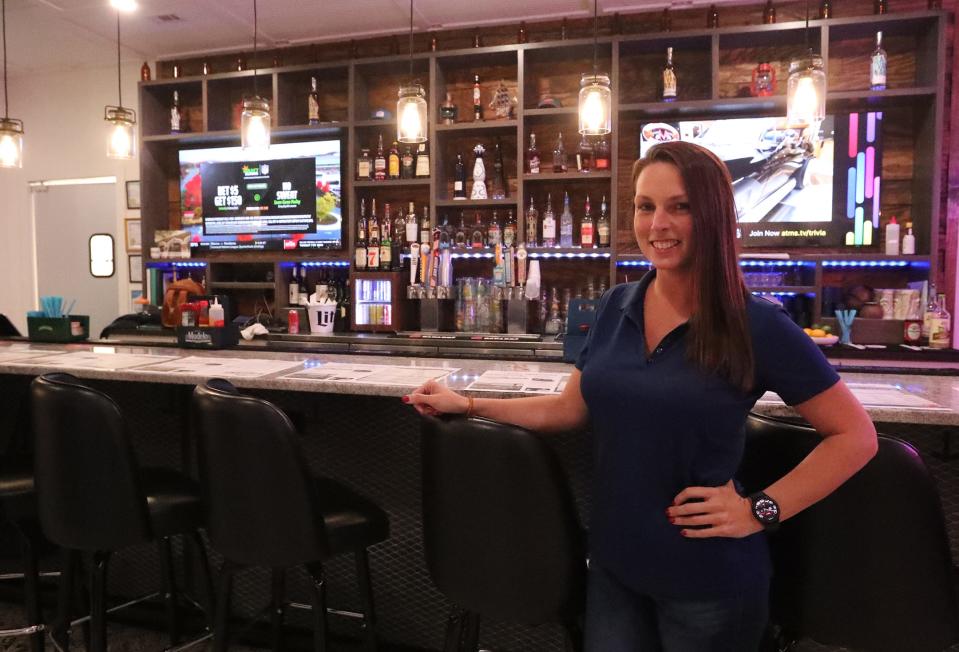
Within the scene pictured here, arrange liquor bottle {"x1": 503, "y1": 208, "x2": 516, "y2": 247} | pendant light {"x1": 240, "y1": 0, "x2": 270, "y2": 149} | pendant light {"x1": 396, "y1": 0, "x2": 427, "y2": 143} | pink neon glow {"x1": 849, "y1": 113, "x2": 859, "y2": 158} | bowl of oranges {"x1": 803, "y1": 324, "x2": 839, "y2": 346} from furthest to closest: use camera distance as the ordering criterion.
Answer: liquor bottle {"x1": 503, "y1": 208, "x2": 516, "y2": 247}, pink neon glow {"x1": 849, "y1": 113, "x2": 859, "y2": 158}, bowl of oranges {"x1": 803, "y1": 324, "x2": 839, "y2": 346}, pendant light {"x1": 240, "y1": 0, "x2": 270, "y2": 149}, pendant light {"x1": 396, "y1": 0, "x2": 427, "y2": 143}

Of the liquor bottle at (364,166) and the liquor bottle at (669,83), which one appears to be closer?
the liquor bottle at (669,83)

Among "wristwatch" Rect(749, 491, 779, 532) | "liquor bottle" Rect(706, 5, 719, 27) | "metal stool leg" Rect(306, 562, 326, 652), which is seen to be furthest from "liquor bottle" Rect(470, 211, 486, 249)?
"wristwatch" Rect(749, 491, 779, 532)

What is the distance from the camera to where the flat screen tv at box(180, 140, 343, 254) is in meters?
4.70

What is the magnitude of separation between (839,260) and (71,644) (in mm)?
4036

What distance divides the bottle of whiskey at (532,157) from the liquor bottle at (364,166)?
104 cm

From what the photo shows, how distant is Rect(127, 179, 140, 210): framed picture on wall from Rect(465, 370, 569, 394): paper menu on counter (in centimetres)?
450

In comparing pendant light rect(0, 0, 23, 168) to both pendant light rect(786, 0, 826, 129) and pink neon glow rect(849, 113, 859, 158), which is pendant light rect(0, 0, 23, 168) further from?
pink neon glow rect(849, 113, 859, 158)

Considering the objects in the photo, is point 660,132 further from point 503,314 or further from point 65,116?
point 65,116

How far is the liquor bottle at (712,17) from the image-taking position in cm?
415

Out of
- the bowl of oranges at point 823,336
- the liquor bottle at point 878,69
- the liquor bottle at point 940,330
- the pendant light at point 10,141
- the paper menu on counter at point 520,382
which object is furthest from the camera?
the liquor bottle at point 878,69

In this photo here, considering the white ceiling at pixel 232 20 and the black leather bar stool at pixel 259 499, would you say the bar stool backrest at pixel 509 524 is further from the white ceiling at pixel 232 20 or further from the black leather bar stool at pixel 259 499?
the white ceiling at pixel 232 20

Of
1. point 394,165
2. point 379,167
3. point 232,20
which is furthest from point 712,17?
point 232,20

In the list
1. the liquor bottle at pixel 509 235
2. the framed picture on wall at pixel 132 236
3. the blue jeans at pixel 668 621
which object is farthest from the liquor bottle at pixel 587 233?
the framed picture on wall at pixel 132 236

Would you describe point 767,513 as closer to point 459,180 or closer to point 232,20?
point 459,180
